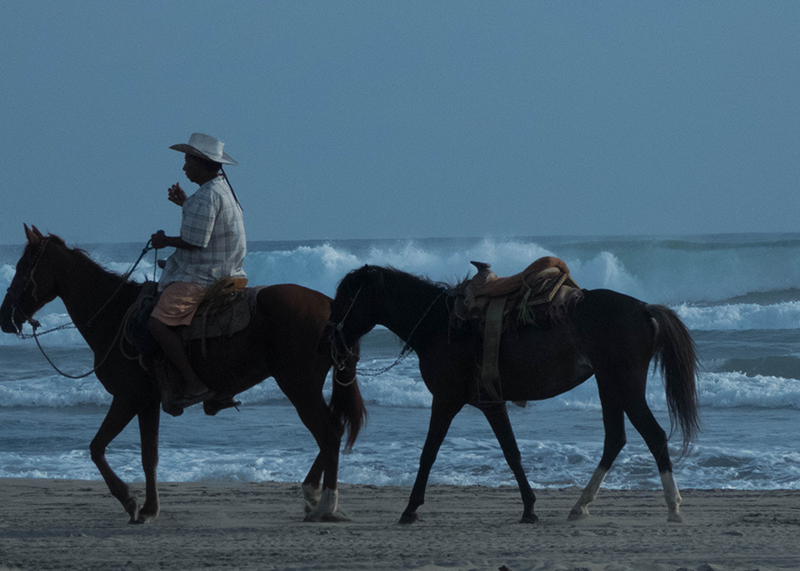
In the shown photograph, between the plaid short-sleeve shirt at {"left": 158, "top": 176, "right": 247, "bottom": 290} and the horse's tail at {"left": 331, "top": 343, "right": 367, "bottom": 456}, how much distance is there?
102 centimetres

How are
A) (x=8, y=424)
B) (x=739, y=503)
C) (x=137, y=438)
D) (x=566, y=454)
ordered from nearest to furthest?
(x=739, y=503) → (x=566, y=454) → (x=137, y=438) → (x=8, y=424)

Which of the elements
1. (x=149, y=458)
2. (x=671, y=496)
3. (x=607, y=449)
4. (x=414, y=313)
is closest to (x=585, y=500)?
(x=607, y=449)

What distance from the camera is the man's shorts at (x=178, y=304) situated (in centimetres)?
514

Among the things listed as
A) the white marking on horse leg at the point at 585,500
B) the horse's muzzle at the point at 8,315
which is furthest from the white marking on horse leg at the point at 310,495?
the horse's muzzle at the point at 8,315

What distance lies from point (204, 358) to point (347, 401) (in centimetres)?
99

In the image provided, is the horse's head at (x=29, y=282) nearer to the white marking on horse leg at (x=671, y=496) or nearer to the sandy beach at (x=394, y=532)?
the sandy beach at (x=394, y=532)

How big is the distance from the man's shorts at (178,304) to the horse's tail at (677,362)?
9.48ft

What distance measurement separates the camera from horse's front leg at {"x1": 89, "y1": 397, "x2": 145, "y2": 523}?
5.13 metres

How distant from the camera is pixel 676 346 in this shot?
15.9 ft

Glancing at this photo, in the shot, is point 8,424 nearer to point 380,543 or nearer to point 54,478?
point 54,478

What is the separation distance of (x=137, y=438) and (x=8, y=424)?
230cm

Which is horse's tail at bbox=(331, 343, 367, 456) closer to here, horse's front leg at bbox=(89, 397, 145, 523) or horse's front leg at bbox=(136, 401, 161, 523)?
horse's front leg at bbox=(136, 401, 161, 523)

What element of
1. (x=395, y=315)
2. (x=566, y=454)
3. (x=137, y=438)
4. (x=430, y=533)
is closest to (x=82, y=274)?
(x=395, y=315)

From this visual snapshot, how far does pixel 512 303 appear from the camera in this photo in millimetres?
5117
